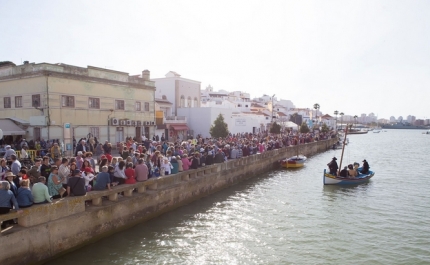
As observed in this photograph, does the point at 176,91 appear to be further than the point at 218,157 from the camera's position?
Yes

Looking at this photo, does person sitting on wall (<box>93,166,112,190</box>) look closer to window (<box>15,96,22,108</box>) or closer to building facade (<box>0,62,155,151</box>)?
building facade (<box>0,62,155,151</box>)

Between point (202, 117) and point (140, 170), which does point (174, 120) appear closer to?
point (202, 117)

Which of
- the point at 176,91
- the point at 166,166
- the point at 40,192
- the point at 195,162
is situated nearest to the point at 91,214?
the point at 40,192

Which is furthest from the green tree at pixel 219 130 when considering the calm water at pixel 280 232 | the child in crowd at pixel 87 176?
the child in crowd at pixel 87 176

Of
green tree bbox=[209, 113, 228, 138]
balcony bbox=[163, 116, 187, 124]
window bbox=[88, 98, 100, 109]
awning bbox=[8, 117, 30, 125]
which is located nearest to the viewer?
awning bbox=[8, 117, 30, 125]

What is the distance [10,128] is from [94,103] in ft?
21.3

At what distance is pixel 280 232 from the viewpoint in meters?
14.0

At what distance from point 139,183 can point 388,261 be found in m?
10.1

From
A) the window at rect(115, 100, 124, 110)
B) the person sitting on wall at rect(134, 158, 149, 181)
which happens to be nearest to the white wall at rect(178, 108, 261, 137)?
the window at rect(115, 100, 124, 110)

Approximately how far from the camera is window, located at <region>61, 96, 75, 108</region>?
25.4 m

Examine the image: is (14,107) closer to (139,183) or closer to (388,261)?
(139,183)

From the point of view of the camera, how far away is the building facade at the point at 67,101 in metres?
24.5

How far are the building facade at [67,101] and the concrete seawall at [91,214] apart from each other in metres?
12.5

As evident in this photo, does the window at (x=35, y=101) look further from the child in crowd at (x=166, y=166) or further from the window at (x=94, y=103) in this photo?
the child in crowd at (x=166, y=166)
